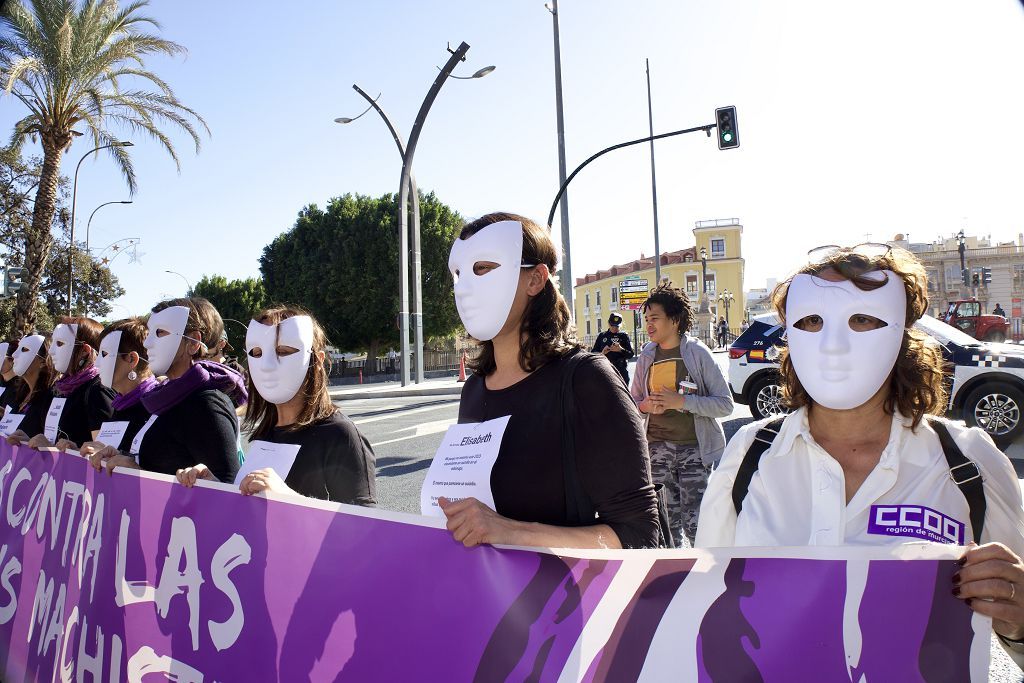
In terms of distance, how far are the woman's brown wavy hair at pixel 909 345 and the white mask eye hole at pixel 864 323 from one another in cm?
7

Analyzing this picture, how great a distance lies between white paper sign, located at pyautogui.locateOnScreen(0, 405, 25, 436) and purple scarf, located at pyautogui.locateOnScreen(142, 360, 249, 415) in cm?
245

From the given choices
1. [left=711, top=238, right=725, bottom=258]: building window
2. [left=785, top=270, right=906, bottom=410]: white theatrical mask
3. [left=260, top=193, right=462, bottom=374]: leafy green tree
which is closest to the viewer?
[left=785, top=270, right=906, bottom=410]: white theatrical mask

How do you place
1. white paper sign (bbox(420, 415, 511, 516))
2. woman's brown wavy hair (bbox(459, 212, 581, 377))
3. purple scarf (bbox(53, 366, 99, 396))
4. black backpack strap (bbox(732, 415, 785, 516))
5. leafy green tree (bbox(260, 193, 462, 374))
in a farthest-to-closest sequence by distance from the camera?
1. leafy green tree (bbox(260, 193, 462, 374))
2. purple scarf (bbox(53, 366, 99, 396))
3. woman's brown wavy hair (bbox(459, 212, 581, 377))
4. white paper sign (bbox(420, 415, 511, 516))
5. black backpack strap (bbox(732, 415, 785, 516))

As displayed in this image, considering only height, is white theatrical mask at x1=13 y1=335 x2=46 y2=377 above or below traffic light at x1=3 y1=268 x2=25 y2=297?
below

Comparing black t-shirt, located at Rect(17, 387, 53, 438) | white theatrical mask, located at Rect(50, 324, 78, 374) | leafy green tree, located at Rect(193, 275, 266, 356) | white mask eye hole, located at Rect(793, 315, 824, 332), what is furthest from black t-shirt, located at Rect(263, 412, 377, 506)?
leafy green tree, located at Rect(193, 275, 266, 356)

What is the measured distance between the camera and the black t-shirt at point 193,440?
3.08m

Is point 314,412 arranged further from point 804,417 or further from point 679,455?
point 679,455

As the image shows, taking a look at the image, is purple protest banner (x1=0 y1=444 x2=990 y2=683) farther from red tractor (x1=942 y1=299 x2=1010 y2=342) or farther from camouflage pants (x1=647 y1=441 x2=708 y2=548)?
red tractor (x1=942 y1=299 x2=1010 y2=342)

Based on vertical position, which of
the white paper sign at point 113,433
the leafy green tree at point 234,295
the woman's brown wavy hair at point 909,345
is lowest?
the white paper sign at point 113,433

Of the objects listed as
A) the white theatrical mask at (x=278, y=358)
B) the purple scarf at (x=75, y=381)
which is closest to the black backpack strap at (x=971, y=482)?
the white theatrical mask at (x=278, y=358)

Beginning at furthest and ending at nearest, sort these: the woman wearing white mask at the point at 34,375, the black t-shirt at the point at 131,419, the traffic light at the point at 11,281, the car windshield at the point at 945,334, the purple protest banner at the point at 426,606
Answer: the traffic light at the point at 11,281 → the car windshield at the point at 945,334 → the woman wearing white mask at the point at 34,375 → the black t-shirt at the point at 131,419 → the purple protest banner at the point at 426,606

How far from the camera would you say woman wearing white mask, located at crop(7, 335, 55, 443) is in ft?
16.6

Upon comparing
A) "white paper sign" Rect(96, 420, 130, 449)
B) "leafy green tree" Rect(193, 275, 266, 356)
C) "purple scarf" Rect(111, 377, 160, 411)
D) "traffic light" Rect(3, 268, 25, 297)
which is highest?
"leafy green tree" Rect(193, 275, 266, 356)

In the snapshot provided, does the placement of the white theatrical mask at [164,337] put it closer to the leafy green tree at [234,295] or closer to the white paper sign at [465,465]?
the white paper sign at [465,465]
